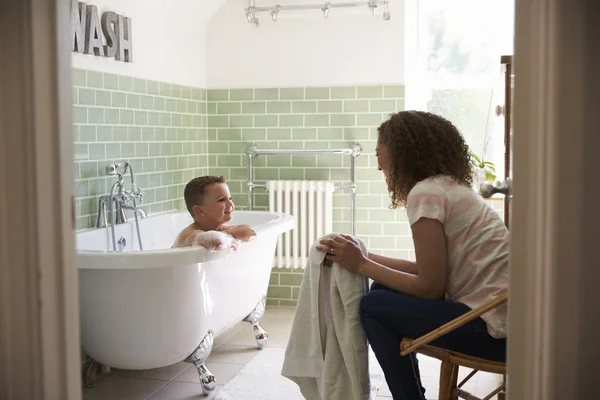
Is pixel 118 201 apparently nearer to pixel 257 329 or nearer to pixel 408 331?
pixel 257 329

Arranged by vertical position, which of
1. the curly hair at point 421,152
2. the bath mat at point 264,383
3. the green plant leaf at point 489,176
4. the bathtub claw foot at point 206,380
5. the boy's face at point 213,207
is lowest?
the bath mat at point 264,383

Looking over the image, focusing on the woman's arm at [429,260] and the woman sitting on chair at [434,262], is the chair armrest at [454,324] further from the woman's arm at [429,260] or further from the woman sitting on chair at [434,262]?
the woman's arm at [429,260]

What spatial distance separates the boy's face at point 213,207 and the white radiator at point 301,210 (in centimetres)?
136

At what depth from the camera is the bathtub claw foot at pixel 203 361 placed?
3747mm

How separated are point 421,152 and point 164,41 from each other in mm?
2849

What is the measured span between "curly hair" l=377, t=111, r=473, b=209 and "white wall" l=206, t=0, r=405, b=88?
2.69m

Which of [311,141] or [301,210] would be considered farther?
[311,141]

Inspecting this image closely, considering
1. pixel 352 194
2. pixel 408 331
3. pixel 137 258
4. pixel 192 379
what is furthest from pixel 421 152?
pixel 352 194

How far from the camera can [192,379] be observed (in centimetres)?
400

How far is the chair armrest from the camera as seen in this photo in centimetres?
237
